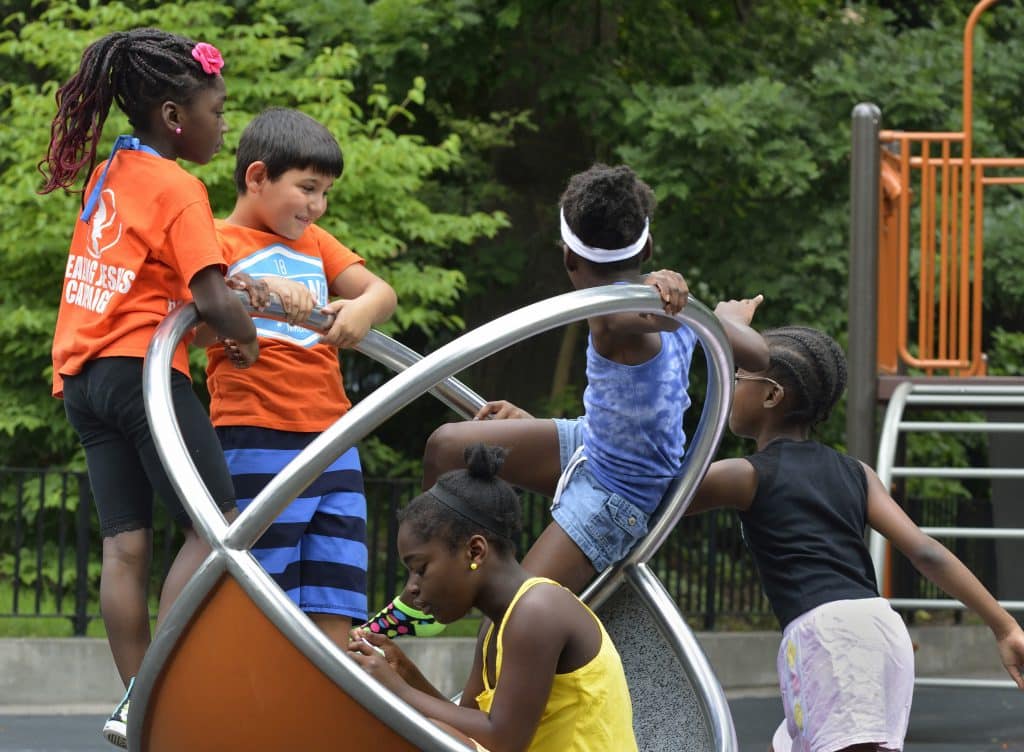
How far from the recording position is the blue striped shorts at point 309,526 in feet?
11.4

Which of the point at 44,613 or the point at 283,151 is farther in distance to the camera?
the point at 44,613

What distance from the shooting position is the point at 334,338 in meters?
3.34

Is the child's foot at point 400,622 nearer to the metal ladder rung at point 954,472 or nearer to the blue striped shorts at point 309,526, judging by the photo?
the blue striped shorts at point 309,526

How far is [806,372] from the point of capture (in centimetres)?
343

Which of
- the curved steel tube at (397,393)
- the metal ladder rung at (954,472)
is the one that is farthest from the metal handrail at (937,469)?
the curved steel tube at (397,393)

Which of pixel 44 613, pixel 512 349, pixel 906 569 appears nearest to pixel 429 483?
pixel 44 613

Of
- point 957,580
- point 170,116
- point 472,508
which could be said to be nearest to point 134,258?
point 170,116

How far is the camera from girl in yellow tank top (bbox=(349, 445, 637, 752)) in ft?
8.97

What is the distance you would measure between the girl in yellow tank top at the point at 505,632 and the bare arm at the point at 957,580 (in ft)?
2.55

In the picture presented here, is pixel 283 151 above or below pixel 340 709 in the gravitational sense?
above

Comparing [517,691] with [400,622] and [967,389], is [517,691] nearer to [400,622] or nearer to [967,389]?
[400,622]

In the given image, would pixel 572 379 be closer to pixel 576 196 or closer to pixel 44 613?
pixel 44 613

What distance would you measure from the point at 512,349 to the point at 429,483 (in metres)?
7.64

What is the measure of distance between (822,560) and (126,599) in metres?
1.45
